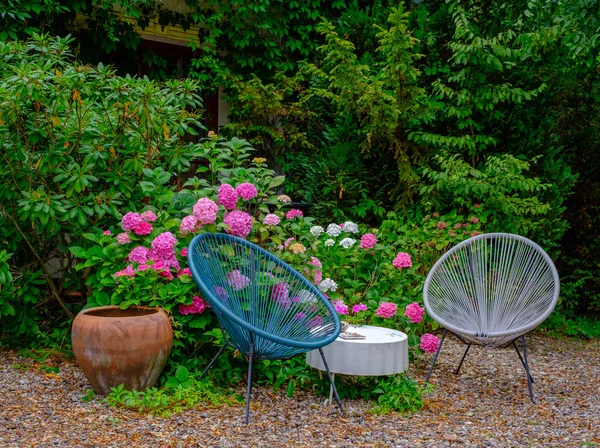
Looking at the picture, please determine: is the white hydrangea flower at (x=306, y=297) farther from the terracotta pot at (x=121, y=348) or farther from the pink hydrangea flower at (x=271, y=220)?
the terracotta pot at (x=121, y=348)

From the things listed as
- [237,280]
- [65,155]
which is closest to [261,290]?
[237,280]

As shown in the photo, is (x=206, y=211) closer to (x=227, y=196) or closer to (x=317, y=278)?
(x=227, y=196)

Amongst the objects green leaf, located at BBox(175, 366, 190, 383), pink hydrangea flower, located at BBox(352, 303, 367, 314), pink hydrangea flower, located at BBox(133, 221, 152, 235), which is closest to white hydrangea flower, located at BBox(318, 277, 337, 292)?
pink hydrangea flower, located at BBox(352, 303, 367, 314)

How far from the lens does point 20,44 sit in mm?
4168

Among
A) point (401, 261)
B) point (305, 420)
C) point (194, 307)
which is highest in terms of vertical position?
point (401, 261)

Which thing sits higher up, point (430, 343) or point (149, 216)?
point (149, 216)

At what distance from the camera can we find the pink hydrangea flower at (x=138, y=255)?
3473 millimetres

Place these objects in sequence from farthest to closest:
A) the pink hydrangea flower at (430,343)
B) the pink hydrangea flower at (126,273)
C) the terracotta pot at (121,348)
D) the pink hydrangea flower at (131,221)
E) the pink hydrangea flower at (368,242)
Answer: the pink hydrangea flower at (368,242)
the pink hydrangea flower at (430,343)
the pink hydrangea flower at (131,221)
the pink hydrangea flower at (126,273)
the terracotta pot at (121,348)

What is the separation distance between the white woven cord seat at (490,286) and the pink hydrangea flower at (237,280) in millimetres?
1094

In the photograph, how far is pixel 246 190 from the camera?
3670 mm

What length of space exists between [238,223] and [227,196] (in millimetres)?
156

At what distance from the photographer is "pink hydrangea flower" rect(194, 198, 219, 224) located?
3486 millimetres

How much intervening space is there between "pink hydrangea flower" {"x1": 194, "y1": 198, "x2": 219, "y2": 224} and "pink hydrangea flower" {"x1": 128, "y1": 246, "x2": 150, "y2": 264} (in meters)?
0.33

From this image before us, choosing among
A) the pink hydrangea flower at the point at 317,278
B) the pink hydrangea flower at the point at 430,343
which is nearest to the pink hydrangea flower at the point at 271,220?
the pink hydrangea flower at the point at 317,278
